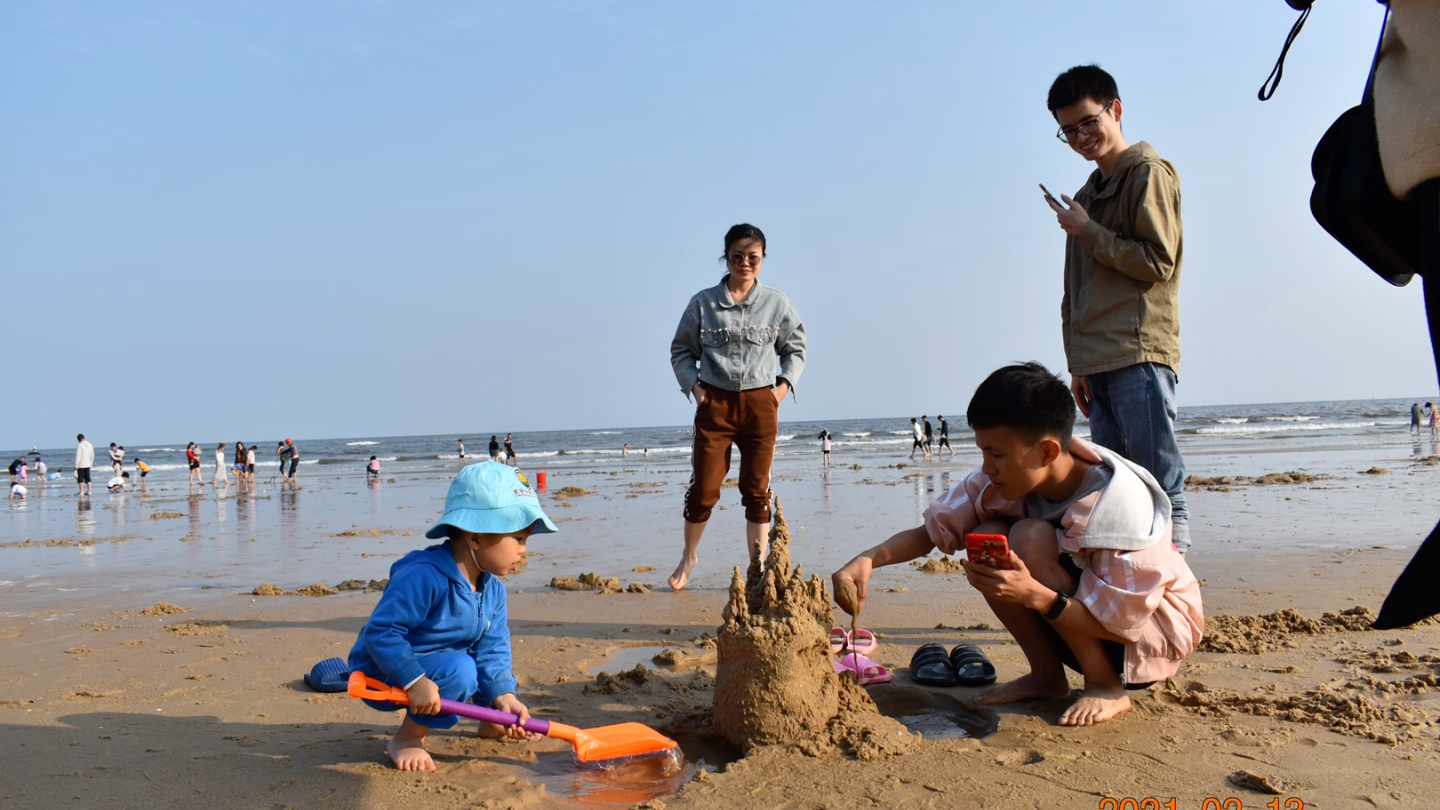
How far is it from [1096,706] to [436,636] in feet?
6.18

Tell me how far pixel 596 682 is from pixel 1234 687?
2.10 m

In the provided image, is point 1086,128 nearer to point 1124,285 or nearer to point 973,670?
point 1124,285

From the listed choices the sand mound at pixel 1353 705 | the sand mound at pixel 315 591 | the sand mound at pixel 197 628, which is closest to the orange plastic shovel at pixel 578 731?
the sand mound at pixel 1353 705

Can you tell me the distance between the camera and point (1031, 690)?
9.17 feet

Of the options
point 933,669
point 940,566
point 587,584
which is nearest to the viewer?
point 933,669

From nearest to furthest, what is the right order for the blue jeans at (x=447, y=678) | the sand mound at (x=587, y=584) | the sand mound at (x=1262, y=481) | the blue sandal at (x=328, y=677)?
the blue jeans at (x=447, y=678) → the blue sandal at (x=328, y=677) → the sand mound at (x=587, y=584) → the sand mound at (x=1262, y=481)

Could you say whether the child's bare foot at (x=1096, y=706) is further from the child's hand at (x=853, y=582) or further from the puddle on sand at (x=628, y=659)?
the puddle on sand at (x=628, y=659)

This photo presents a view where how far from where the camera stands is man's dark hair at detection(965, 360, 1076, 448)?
8.01 ft

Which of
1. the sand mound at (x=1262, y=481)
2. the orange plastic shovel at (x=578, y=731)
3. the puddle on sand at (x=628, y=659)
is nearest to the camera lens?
the orange plastic shovel at (x=578, y=731)

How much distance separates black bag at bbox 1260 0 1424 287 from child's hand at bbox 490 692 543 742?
2131 mm

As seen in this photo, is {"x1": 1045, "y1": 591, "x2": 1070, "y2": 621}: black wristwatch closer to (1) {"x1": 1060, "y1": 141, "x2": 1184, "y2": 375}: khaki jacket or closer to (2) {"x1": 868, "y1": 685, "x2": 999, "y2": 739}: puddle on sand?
(2) {"x1": 868, "y1": 685, "x2": 999, "y2": 739}: puddle on sand

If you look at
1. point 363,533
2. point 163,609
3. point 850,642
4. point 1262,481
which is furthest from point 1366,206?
point 1262,481

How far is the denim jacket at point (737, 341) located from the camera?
497 cm

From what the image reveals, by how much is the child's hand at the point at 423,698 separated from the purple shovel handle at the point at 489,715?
0.02 m
